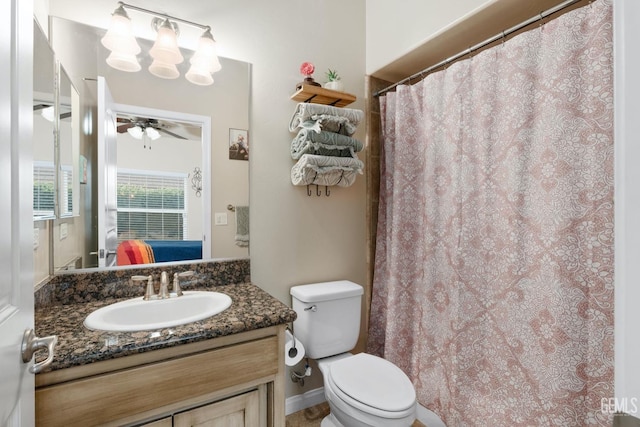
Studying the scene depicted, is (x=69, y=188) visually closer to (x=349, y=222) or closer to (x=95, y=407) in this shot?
(x=95, y=407)

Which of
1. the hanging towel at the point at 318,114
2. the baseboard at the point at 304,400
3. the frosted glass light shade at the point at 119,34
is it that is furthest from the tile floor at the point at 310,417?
the frosted glass light shade at the point at 119,34

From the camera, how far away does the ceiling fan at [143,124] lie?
136cm

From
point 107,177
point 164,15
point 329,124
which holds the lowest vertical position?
point 107,177

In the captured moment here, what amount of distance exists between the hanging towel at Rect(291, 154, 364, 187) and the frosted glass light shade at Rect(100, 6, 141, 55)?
→ 3.03 ft

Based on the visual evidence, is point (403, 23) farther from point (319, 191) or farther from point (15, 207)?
point (15, 207)

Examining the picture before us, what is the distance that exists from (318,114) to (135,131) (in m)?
0.89

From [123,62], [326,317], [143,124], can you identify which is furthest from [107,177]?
Answer: [326,317]

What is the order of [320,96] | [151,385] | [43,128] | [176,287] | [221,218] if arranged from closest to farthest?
[151,385]
[43,128]
[176,287]
[221,218]
[320,96]

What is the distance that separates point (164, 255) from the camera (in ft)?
4.71

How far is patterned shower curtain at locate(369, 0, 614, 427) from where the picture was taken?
1.04 meters

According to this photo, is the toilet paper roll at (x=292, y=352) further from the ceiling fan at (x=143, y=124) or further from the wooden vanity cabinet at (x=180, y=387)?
the ceiling fan at (x=143, y=124)

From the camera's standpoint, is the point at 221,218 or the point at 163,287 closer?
the point at 163,287

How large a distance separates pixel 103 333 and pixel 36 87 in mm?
820

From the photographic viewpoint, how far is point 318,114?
63.3 inches
